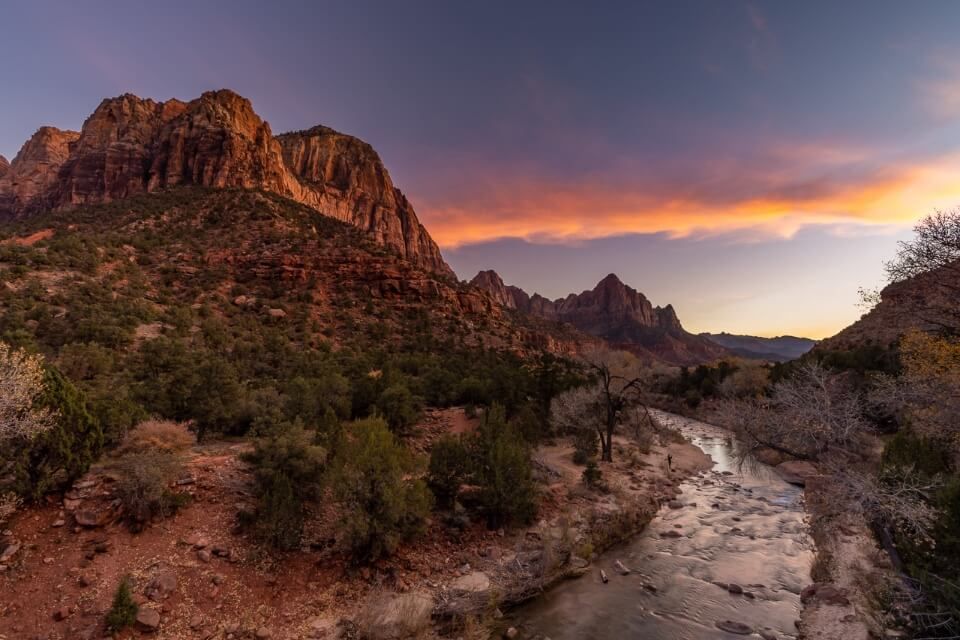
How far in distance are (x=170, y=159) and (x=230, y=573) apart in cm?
7128

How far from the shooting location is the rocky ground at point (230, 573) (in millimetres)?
7258

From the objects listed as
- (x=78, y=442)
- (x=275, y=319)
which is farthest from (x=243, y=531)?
(x=275, y=319)

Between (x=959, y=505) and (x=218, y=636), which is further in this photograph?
(x=218, y=636)

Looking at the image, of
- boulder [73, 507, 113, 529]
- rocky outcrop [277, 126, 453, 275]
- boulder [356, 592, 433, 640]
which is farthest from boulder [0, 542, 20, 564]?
rocky outcrop [277, 126, 453, 275]

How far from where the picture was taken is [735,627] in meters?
8.87

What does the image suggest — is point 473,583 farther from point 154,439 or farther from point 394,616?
point 154,439

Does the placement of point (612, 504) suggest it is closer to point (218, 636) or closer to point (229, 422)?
point (218, 636)

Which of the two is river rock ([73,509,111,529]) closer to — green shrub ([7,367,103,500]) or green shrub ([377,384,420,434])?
green shrub ([7,367,103,500])

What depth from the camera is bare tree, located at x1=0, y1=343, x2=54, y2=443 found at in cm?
771

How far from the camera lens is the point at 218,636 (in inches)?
288

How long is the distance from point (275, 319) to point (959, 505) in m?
39.7

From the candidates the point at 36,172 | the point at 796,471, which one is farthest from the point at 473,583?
the point at 36,172

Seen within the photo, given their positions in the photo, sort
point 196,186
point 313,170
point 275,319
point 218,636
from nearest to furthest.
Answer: point 218,636, point 275,319, point 196,186, point 313,170

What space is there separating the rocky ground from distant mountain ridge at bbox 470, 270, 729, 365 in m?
126
